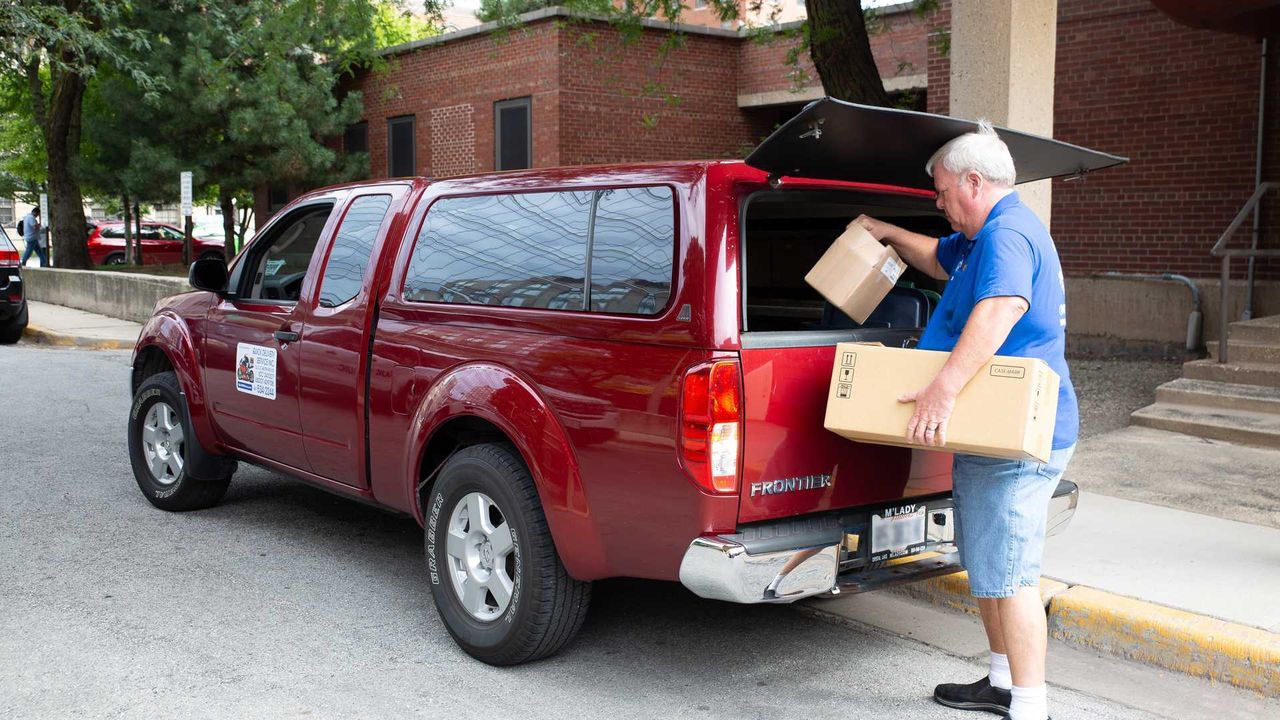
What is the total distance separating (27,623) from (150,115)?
1983cm

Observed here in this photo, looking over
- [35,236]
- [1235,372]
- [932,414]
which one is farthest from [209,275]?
[35,236]

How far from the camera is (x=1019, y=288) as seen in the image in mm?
3441

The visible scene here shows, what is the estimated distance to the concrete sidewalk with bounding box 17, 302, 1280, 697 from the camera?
14.3 feet

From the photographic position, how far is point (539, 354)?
4.11 m

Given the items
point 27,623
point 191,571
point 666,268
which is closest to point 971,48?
point 666,268

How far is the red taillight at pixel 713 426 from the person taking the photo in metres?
3.59

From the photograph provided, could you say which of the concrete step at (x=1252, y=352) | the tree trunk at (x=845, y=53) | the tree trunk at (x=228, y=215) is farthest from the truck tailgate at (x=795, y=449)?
the tree trunk at (x=228, y=215)

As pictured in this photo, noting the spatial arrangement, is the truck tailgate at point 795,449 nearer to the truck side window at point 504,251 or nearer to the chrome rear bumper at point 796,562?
the chrome rear bumper at point 796,562

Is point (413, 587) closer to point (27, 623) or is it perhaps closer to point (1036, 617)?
point (27, 623)

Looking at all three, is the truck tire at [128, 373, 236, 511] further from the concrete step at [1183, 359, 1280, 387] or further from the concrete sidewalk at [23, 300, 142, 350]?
the concrete sidewalk at [23, 300, 142, 350]

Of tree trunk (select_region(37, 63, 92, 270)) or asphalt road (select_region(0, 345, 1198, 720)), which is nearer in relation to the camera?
asphalt road (select_region(0, 345, 1198, 720))

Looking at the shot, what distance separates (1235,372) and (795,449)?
6693mm

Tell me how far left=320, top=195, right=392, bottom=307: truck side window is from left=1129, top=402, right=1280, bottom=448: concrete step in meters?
6.03

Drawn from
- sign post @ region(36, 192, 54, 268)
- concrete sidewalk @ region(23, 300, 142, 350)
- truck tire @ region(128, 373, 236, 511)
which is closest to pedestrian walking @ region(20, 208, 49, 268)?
sign post @ region(36, 192, 54, 268)
